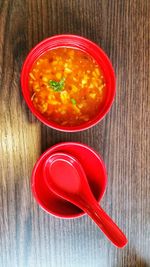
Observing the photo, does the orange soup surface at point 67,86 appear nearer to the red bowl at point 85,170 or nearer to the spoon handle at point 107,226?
the red bowl at point 85,170

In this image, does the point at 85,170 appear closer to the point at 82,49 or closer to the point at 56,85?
the point at 56,85

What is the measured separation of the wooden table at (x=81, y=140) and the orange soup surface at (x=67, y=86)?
7 centimetres

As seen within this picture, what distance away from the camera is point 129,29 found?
1502mm

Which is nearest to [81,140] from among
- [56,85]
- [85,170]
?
[85,170]

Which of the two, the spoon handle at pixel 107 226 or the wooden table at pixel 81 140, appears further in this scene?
the wooden table at pixel 81 140

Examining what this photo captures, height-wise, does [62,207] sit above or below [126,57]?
below

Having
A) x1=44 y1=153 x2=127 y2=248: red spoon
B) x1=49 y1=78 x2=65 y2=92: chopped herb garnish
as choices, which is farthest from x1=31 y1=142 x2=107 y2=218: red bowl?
x1=49 y1=78 x2=65 y2=92: chopped herb garnish

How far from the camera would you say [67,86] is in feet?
4.52

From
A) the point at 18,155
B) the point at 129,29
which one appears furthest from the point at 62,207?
the point at 129,29

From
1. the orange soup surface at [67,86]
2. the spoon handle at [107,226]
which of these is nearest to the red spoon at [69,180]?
the spoon handle at [107,226]

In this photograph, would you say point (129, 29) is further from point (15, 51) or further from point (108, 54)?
point (15, 51)

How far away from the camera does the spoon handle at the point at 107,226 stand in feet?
4.23

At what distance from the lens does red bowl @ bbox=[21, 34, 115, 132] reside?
1.32 metres

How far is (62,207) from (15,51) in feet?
1.83
